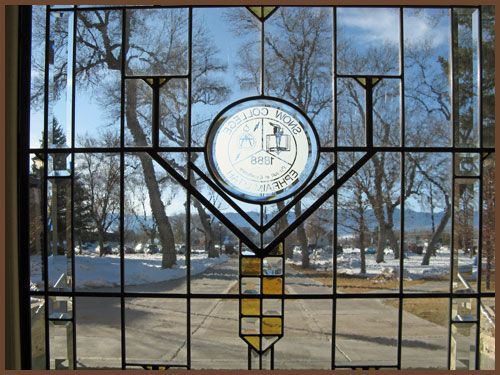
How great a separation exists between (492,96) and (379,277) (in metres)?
1.18

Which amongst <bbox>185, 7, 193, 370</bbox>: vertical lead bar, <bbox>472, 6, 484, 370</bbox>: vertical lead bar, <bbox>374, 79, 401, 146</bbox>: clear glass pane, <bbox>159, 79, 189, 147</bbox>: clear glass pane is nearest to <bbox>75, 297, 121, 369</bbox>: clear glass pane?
<bbox>185, 7, 193, 370</bbox>: vertical lead bar

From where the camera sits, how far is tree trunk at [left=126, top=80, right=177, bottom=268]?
112 inches

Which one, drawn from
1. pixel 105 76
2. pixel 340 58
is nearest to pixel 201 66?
pixel 105 76

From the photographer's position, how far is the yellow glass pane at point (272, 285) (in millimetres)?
2809

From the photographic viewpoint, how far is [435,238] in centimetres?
283

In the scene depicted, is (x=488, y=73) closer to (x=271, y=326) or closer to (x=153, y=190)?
(x=271, y=326)

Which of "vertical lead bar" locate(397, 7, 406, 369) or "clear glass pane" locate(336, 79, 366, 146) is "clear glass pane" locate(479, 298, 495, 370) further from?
"clear glass pane" locate(336, 79, 366, 146)

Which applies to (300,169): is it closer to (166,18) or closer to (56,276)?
(166,18)

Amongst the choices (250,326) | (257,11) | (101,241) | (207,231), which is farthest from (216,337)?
(257,11)

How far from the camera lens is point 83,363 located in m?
2.88

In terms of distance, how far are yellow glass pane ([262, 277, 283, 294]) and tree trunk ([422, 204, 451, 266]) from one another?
80cm

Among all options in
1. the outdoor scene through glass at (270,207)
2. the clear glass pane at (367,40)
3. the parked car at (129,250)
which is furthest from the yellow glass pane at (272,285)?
the clear glass pane at (367,40)

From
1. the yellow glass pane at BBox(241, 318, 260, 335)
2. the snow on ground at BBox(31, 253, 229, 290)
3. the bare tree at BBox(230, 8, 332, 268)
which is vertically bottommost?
the yellow glass pane at BBox(241, 318, 260, 335)

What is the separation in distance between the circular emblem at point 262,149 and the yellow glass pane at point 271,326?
0.66 meters
